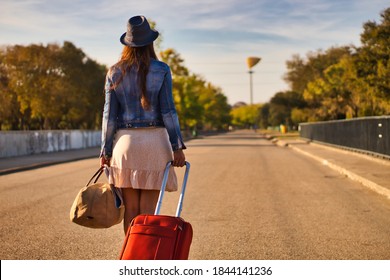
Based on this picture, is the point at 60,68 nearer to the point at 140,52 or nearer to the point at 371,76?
the point at 371,76

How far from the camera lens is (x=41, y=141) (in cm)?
3009

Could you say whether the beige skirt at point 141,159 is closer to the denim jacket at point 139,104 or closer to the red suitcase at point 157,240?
the denim jacket at point 139,104

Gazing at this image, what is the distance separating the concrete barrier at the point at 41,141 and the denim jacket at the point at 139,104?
873 inches

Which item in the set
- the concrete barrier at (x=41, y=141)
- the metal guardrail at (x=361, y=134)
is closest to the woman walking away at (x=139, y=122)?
the metal guardrail at (x=361, y=134)

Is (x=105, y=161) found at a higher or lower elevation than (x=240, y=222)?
higher

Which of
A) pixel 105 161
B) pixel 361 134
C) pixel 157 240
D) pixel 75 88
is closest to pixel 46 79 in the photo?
pixel 75 88

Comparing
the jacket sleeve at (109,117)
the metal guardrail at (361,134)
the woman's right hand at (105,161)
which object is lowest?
the metal guardrail at (361,134)

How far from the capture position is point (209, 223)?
25.3 feet

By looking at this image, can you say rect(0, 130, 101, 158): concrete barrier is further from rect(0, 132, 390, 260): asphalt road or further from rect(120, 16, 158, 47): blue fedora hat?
rect(120, 16, 158, 47): blue fedora hat

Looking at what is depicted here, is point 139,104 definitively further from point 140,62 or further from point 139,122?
point 140,62

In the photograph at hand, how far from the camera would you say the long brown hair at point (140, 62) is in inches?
154

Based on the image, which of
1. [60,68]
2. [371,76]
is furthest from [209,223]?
[60,68]

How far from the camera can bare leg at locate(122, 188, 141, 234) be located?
402cm

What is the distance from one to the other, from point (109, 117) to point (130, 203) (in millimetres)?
604
